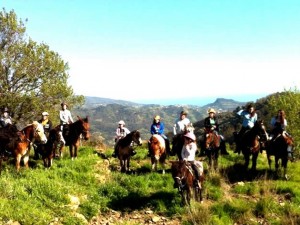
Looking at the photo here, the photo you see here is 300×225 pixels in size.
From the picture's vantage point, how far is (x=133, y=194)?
15.2m

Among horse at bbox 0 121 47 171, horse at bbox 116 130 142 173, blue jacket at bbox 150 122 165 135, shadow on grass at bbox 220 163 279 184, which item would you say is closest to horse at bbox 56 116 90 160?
horse at bbox 116 130 142 173

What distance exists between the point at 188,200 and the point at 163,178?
11.4ft

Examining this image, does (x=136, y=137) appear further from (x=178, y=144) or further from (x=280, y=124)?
(x=280, y=124)

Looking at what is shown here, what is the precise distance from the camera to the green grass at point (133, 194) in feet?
41.3

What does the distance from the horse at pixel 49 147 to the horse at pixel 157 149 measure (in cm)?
497

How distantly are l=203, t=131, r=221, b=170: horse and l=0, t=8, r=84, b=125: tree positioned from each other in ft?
72.6

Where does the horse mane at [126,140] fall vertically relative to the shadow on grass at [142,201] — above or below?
above

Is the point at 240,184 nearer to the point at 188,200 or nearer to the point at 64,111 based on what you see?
the point at 188,200

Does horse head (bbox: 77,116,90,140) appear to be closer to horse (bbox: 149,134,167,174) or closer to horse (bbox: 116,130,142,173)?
horse (bbox: 116,130,142,173)

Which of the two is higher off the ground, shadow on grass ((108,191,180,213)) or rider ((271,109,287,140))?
rider ((271,109,287,140))

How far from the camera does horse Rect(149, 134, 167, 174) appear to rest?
59.2 feet

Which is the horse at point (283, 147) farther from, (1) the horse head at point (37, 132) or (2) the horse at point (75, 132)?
(1) the horse head at point (37, 132)

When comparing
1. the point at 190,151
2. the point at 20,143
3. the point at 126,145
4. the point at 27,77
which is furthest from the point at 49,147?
the point at 27,77

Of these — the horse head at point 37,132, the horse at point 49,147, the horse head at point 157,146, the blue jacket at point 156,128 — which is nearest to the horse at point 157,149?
the horse head at point 157,146
